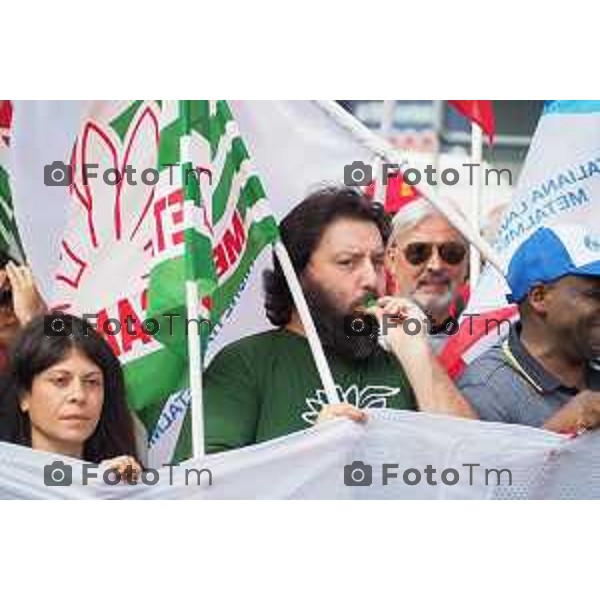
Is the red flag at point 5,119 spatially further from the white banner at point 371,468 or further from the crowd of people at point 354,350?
the white banner at point 371,468

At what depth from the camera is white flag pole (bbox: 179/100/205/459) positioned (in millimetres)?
6398

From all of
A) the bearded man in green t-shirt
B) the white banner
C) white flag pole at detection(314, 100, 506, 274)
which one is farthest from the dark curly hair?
the white banner

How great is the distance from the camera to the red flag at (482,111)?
22.1ft

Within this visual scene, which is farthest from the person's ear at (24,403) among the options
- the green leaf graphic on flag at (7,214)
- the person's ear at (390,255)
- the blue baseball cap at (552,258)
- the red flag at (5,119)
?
the blue baseball cap at (552,258)

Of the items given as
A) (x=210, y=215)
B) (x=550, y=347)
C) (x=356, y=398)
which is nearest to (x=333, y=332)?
(x=356, y=398)

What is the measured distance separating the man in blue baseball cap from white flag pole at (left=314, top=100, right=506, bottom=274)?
8 cm

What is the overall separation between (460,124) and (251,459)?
1074 millimetres

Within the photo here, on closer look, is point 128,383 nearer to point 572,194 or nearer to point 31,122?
point 31,122

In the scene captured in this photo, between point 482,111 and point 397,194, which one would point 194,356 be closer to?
point 397,194

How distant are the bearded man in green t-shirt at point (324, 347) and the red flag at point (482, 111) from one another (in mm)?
405

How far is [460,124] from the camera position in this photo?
6.91 m

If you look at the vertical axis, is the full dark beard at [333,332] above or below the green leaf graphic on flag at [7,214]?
below

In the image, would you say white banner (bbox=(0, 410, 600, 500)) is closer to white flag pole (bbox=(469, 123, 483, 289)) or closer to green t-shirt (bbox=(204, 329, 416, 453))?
green t-shirt (bbox=(204, 329, 416, 453))

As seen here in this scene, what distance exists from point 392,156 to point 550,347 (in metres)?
0.61
